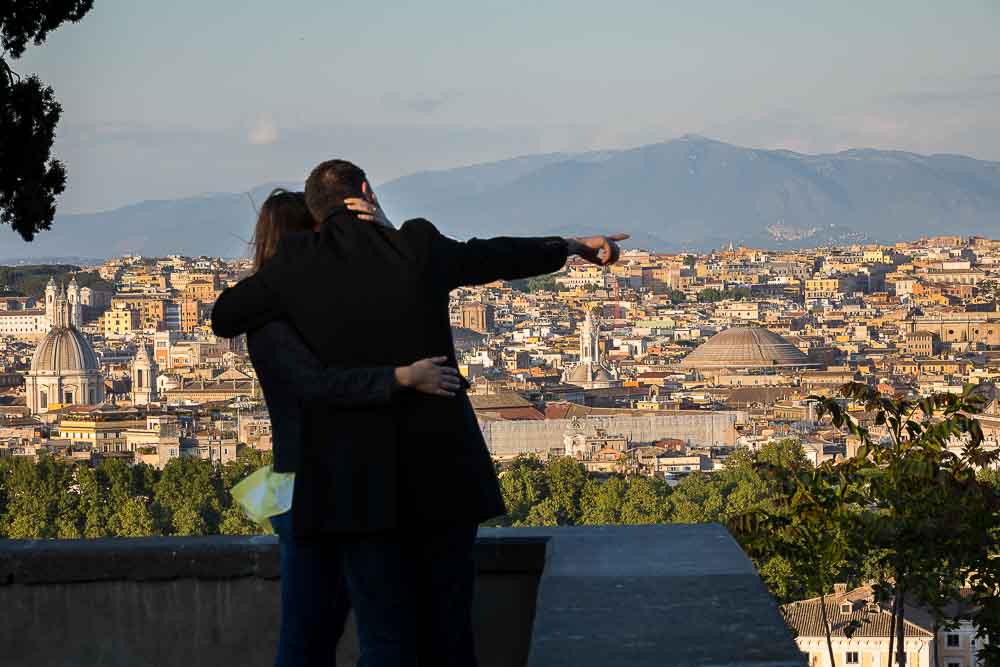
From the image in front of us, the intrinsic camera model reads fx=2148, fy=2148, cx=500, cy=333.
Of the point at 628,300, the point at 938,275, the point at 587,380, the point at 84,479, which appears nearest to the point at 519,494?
the point at 84,479

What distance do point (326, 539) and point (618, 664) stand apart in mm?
385

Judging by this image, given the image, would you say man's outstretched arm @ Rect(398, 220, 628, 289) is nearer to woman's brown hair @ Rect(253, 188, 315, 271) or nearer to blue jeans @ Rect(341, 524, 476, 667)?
woman's brown hair @ Rect(253, 188, 315, 271)

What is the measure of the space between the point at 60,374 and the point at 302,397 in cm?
7132

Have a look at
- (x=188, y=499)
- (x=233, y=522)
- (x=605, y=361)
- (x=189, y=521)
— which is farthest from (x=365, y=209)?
(x=605, y=361)

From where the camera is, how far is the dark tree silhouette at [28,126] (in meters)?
6.27

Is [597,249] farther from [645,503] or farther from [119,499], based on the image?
[119,499]

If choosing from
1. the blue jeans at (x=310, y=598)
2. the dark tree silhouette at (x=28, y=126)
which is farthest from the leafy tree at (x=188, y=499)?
the blue jeans at (x=310, y=598)

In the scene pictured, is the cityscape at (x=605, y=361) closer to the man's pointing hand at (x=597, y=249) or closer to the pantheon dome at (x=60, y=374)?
the pantheon dome at (x=60, y=374)

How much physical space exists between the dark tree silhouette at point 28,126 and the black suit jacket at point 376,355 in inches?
163

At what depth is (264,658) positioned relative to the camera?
120 inches

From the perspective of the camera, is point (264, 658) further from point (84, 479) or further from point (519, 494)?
point (84, 479)

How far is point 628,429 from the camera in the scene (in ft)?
A: 192

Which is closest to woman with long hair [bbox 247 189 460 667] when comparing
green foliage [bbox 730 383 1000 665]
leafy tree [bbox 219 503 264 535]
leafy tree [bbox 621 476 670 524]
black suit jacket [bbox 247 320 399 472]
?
black suit jacket [bbox 247 320 399 472]

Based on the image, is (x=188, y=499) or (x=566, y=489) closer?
(x=188, y=499)
